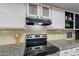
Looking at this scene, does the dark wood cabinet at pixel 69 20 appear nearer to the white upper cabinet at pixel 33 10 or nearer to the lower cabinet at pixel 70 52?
the lower cabinet at pixel 70 52

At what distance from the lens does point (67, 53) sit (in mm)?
2252

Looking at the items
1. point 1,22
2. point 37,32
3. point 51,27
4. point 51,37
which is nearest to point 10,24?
point 1,22

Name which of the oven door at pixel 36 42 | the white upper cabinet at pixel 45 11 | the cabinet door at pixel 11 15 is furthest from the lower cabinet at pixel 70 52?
the cabinet door at pixel 11 15

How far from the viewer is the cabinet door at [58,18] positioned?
252 centimetres

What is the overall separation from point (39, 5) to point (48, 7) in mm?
212

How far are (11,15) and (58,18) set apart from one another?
3.33 feet

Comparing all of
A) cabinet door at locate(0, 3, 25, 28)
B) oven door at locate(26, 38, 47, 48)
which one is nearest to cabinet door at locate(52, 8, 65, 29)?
oven door at locate(26, 38, 47, 48)

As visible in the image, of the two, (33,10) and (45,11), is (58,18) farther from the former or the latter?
(33,10)

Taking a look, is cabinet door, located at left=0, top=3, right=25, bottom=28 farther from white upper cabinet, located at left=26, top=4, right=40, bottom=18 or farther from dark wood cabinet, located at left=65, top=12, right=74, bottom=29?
dark wood cabinet, located at left=65, top=12, right=74, bottom=29

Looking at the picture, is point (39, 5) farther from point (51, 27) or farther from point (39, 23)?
point (51, 27)

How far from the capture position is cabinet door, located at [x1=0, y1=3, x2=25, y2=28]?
191 cm

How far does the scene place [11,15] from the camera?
1981mm

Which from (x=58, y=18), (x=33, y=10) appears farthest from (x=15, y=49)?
(x=58, y=18)

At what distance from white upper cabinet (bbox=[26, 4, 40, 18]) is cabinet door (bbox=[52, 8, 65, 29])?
1.21 feet
